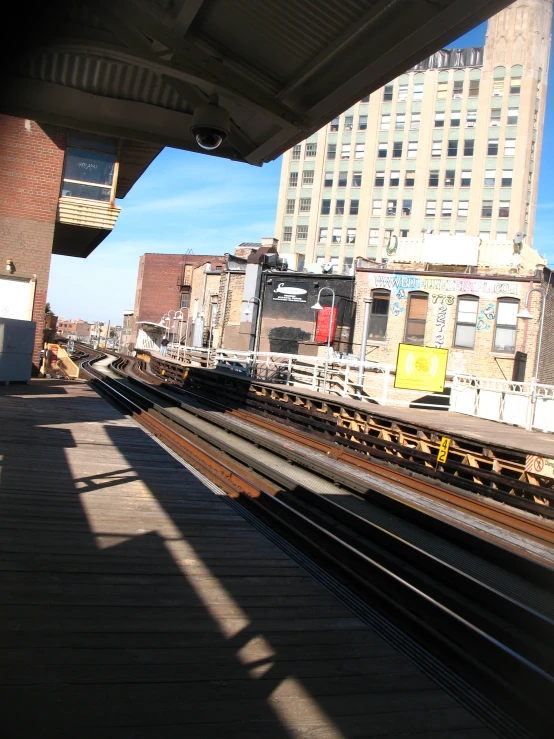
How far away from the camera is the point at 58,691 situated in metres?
3.09

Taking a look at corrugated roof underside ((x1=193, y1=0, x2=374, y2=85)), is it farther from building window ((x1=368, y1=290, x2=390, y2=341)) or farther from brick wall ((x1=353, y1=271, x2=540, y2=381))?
building window ((x1=368, y1=290, x2=390, y2=341))

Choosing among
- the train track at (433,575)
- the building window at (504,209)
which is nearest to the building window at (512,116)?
the building window at (504,209)

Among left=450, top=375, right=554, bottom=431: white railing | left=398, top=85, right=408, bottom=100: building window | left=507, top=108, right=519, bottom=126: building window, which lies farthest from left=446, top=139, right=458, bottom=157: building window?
left=450, top=375, right=554, bottom=431: white railing

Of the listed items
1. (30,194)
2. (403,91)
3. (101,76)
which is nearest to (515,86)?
(403,91)

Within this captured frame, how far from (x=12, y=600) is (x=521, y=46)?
73899mm

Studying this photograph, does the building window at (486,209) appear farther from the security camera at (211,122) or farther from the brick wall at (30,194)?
the security camera at (211,122)

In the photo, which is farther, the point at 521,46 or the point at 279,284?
the point at 521,46

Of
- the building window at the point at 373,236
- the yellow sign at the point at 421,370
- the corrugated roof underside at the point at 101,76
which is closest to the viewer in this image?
the corrugated roof underside at the point at 101,76

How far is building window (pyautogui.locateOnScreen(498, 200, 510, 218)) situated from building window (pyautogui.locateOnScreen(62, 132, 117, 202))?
2152 inches

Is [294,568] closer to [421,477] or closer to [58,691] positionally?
[58,691]

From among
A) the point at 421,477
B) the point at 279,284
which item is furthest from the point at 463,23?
the point at 279,284

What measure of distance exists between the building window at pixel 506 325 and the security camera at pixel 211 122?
2404 cm

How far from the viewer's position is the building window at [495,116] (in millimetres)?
65500

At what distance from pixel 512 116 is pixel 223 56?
68.9 metres
